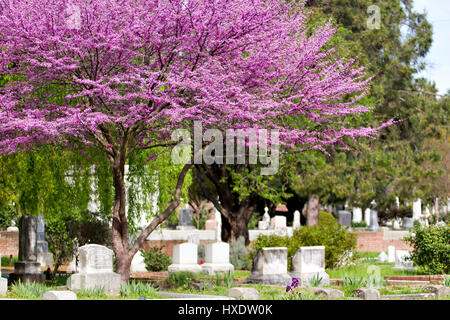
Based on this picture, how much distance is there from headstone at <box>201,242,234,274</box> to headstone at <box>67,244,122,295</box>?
8.54 meters

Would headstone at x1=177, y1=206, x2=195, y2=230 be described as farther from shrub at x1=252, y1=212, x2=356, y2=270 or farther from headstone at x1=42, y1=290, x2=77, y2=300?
headstone at x1=42, y1=290, x2=77, y2=300

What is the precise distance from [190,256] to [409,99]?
1765cm

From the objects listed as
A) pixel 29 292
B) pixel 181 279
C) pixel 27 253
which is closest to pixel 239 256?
pixel 181 279

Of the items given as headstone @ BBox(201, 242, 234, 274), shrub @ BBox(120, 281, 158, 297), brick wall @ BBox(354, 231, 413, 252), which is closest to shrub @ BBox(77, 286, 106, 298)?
shrub @ BBox(120, 281, 158, 297)

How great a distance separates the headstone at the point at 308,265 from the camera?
755 inches

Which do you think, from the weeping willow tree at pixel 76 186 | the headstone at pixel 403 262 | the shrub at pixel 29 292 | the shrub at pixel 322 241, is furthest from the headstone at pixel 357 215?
the shrub at pixel 29 292

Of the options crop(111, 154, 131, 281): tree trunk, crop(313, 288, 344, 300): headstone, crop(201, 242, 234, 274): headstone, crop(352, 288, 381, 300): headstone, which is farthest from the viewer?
crop(201, 242, 234, 274): headstone

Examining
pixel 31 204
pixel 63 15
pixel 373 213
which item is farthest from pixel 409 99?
pixel 63 15

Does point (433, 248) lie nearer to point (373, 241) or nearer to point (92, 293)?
point (92, 293)

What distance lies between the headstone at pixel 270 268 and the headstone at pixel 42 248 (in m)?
11.5

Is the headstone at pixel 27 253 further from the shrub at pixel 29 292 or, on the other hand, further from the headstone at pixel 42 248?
the shrub at pixel 29 292

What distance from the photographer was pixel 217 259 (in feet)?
82.0

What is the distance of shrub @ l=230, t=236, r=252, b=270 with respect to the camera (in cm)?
2688

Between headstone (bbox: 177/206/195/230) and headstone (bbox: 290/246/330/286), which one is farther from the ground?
headstone (bbox: 177/206/195/230)
